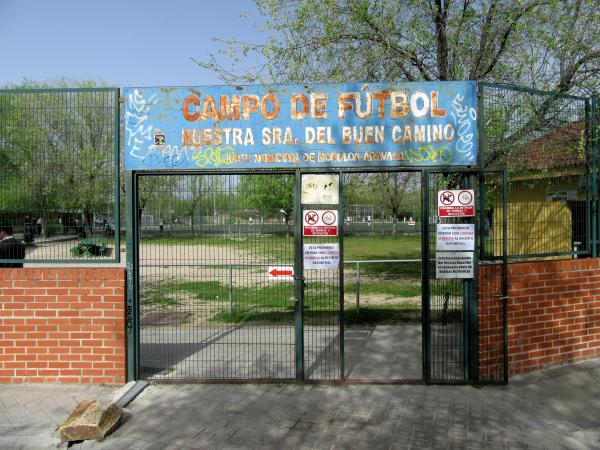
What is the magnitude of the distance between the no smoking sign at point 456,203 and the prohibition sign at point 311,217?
1.48m

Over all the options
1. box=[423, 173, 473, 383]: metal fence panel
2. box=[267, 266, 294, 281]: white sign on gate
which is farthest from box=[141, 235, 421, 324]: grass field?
box=[423, 173, 473, 383]: metal fence panel

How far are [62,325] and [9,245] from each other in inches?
47.8

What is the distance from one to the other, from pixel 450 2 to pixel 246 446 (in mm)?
9231

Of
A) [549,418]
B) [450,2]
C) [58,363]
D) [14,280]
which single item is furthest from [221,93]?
[450,2]

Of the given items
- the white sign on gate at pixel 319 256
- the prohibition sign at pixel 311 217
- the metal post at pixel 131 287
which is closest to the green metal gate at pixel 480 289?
the white sign on gate at pixel 319 256

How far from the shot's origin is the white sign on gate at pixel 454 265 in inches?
218

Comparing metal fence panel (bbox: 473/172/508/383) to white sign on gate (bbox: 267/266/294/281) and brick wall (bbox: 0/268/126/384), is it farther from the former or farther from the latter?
brick wall (bbox: 0/268/126/384)

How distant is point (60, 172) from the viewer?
5789mm

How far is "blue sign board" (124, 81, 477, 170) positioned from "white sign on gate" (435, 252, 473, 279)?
1.10 meters

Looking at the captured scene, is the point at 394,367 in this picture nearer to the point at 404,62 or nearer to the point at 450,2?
the point at 404,62

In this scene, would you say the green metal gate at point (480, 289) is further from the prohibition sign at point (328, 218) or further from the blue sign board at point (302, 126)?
the prohibition sign at point (328, 218)

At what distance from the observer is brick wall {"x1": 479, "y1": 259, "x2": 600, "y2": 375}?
229 inches

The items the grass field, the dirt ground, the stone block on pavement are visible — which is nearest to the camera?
the stone block on pavement

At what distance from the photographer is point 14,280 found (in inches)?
219
